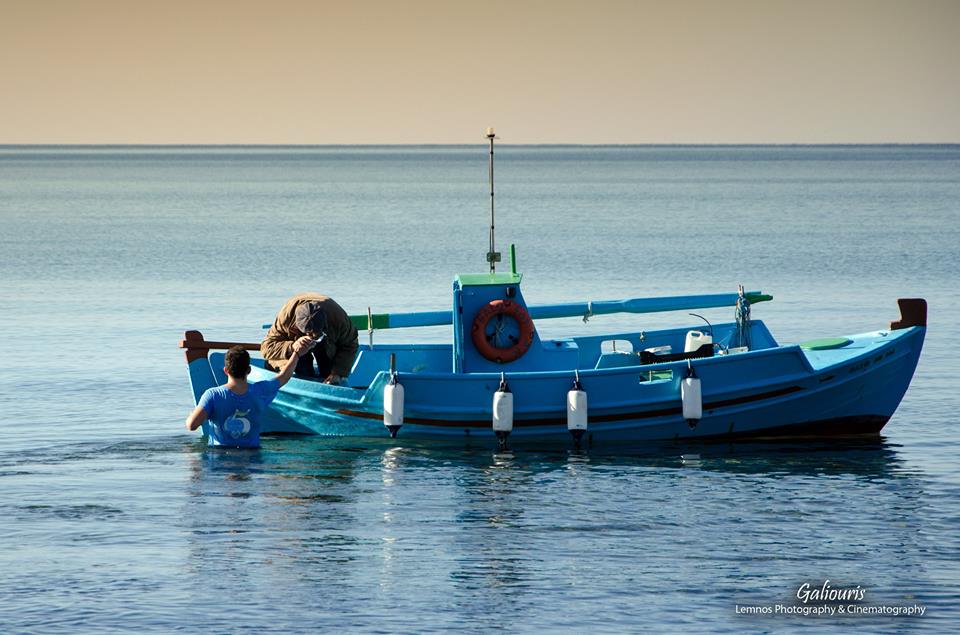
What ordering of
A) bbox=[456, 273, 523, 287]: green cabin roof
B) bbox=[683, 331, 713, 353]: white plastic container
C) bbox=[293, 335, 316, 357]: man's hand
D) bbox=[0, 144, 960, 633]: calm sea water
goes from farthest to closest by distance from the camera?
bbox=[683, 331, 713, 353]: white plastic container
bbox=[456, 273, 523, 287]: green cabin roof
bbox=[293, 335, 316, 357]: man's hand
bbox=[0, 144, 960, 633]: calm sea water

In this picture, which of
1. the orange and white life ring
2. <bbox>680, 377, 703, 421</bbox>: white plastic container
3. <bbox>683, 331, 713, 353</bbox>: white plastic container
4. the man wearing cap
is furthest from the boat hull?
<bbox>683, 331, 713, 353</bbox>: white plastic container

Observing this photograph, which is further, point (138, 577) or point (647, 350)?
point (647, 350)

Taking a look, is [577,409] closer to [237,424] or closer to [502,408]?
[502,408]

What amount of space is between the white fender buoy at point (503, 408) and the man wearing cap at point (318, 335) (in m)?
Result: 1.99

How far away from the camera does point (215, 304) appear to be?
1415 inches

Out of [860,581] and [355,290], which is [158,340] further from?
[860,581]

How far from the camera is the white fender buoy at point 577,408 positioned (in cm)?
1667

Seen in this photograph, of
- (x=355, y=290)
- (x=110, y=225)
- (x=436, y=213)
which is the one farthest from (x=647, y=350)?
(x=436, y=213)

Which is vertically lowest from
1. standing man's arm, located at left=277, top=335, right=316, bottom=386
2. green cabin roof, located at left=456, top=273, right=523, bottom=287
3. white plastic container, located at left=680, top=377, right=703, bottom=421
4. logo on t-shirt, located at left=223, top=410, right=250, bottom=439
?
logo on t-shirt, located at left=223, top=410, right=250, bottom=439

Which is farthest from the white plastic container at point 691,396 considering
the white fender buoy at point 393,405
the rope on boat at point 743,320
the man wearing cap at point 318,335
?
the man wearing cap at point 318,335

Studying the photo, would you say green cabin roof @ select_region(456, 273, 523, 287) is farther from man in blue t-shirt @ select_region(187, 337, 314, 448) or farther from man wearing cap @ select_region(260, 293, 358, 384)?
man in blue t-shirt @ select_region(187, 337, 314, 448)

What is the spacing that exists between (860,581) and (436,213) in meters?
85.4

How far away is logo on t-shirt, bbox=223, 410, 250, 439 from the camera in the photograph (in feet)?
52.8

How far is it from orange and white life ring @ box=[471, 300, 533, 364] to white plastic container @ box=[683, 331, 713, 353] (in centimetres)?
227
